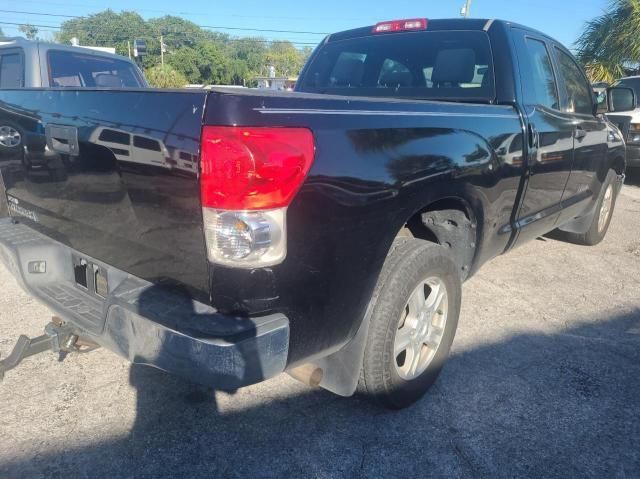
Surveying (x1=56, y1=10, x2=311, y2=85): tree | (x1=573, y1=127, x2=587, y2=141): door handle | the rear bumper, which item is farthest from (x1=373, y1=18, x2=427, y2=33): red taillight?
(x1=56, y1=10, x2=311, y2=85): tree

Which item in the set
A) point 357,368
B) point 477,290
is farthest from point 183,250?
point 477,290

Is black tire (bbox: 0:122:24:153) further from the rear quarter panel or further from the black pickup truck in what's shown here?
the rear quarter panel

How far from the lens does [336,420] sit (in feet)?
8.30

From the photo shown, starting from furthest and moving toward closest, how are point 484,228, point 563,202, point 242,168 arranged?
1. point 563,202
2. point 484,228
3. point 242,168

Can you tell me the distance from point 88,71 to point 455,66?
5.38 meters

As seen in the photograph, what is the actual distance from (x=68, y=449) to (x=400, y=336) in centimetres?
159

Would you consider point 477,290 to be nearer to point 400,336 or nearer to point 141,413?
point 400,336

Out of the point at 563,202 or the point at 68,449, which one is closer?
the point at 68,449

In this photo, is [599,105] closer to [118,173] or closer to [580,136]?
[580,136]

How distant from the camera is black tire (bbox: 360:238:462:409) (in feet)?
7.43

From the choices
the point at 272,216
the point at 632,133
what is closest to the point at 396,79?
the point at 272,216

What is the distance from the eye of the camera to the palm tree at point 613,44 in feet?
50.2

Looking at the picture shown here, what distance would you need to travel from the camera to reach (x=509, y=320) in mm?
3693

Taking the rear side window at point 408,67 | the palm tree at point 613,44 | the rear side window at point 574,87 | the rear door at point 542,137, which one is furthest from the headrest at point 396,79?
the palm tree at point 613,44
